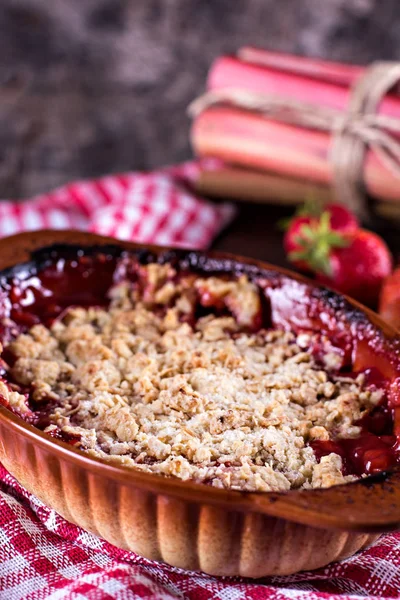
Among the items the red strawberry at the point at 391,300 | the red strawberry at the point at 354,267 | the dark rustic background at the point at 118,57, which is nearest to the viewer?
the red strawberry at the point at 391,300

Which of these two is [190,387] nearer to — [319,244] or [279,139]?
[319,244]

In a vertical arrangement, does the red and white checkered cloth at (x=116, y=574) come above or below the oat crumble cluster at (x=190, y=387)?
below

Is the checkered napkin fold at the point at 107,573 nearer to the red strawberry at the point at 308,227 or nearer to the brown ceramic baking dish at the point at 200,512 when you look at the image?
the brown ceramic baking dish at the point at 200,512

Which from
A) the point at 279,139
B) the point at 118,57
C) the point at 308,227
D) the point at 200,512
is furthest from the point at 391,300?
the point at 118,57

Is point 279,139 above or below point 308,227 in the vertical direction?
above

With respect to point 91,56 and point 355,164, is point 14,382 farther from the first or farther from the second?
point 91,56

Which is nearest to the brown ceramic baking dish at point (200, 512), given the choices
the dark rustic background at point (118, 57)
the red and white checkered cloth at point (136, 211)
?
the red and white checkered cloth at point (136, 211)
